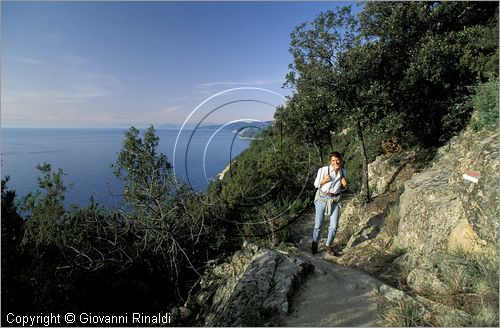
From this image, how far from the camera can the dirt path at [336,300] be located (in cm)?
469

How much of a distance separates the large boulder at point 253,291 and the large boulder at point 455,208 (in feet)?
8.06

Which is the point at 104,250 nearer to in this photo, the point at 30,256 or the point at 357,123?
the point at 30,256

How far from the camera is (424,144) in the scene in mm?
13828

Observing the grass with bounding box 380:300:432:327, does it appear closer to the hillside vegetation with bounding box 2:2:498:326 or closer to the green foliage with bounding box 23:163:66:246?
the hillside vegetation with bounding box 2:2:498:326

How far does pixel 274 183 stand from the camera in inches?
625

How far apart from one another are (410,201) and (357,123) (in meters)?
4.88

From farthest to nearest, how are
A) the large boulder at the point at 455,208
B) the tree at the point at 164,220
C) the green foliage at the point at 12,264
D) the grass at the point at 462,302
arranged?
1. the tree at the point at 164,220
2. the green foliage at the point at 12,264
3. the large boulder at the point at 455,208
4. the grass at the point at 462,302

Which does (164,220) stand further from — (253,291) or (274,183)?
(274,183)

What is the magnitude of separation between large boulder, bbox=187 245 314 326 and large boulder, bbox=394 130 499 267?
96.7 inches

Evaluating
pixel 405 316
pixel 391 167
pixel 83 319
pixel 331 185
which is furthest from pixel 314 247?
pixel 391 167

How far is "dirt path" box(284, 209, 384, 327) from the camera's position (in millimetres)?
4688

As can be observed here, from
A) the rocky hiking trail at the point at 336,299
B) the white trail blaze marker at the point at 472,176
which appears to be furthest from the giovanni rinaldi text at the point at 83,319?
the white trail blaze marker at the point at 472,176

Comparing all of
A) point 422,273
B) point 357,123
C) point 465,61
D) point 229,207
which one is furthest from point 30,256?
point 465,61

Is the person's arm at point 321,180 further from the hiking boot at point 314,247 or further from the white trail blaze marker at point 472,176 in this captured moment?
the white trail blaze marker at point 472,176
